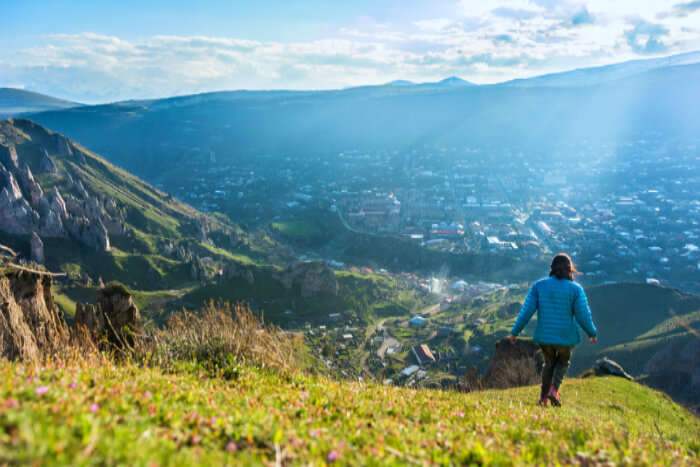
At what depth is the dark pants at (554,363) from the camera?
812 centimetres

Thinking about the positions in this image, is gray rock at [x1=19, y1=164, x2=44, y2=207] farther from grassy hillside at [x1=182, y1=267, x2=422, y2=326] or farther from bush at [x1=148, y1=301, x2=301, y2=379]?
bush at [x1=148, y1=301, x2=301, y2=379]

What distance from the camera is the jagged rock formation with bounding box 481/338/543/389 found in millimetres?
17938

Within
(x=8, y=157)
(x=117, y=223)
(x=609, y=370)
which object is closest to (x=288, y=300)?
(x=117, y=223)

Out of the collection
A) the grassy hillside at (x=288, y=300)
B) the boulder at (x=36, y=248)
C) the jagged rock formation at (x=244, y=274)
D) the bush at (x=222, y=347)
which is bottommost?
the grassy hillside at (x=288, y=300)

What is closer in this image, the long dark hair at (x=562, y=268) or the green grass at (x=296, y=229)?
the long dark hair at (x=562, y=268)

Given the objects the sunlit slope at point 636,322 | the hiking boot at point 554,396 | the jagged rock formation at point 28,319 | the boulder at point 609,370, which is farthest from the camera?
the sunlit slope at point 636,322

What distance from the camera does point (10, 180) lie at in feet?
243

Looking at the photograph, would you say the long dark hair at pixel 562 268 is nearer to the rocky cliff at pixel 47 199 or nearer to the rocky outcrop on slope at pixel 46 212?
the rocky cliff at pixel 47 199

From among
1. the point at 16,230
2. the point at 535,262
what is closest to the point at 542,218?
the point at 535,262

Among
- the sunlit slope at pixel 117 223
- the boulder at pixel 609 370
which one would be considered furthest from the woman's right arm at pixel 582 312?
the sunlit slope at pixel 117 223

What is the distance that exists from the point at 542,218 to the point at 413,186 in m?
69.0

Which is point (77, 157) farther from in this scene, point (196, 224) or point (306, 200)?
point (306, 200)

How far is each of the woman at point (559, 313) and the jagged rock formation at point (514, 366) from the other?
35.0 feet

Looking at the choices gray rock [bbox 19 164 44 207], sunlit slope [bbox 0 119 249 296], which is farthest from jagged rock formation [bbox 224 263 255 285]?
gray rock [bbox 19 164 44 207]
